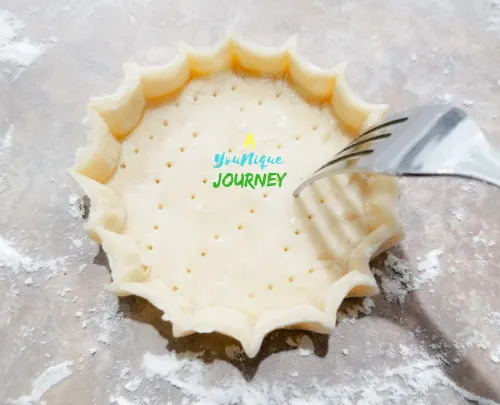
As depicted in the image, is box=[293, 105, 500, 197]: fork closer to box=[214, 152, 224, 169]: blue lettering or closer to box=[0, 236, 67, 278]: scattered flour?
box=[214, 152, 224, 169]: blue lettering

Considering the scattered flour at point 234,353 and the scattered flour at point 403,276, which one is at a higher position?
the scattered flour at point 403,276

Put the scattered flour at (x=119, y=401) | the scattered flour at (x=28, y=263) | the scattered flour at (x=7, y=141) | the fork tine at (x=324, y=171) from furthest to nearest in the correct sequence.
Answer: the scattered flour at (x=7, y=141)
the scattered flour at (x=28, y=263)
the scattered flour at (x=119, y=401)
the fork tine at (x=324, y=171)

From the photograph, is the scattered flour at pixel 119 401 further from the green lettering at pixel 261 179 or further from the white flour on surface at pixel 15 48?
the white flour on surface at pixel 15 48

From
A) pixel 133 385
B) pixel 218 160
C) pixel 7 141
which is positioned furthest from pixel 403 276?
pixel 7 141

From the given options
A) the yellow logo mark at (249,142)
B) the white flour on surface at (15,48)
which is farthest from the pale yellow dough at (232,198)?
the white flour on surface at (15,48)

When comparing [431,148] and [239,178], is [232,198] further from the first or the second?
[431,148]

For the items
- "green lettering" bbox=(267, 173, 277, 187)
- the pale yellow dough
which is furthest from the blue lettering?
"green lettering" bbox=(267, 173, 277, 187)

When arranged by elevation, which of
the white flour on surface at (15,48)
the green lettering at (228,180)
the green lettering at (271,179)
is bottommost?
the white flour on surface at (15,48)
